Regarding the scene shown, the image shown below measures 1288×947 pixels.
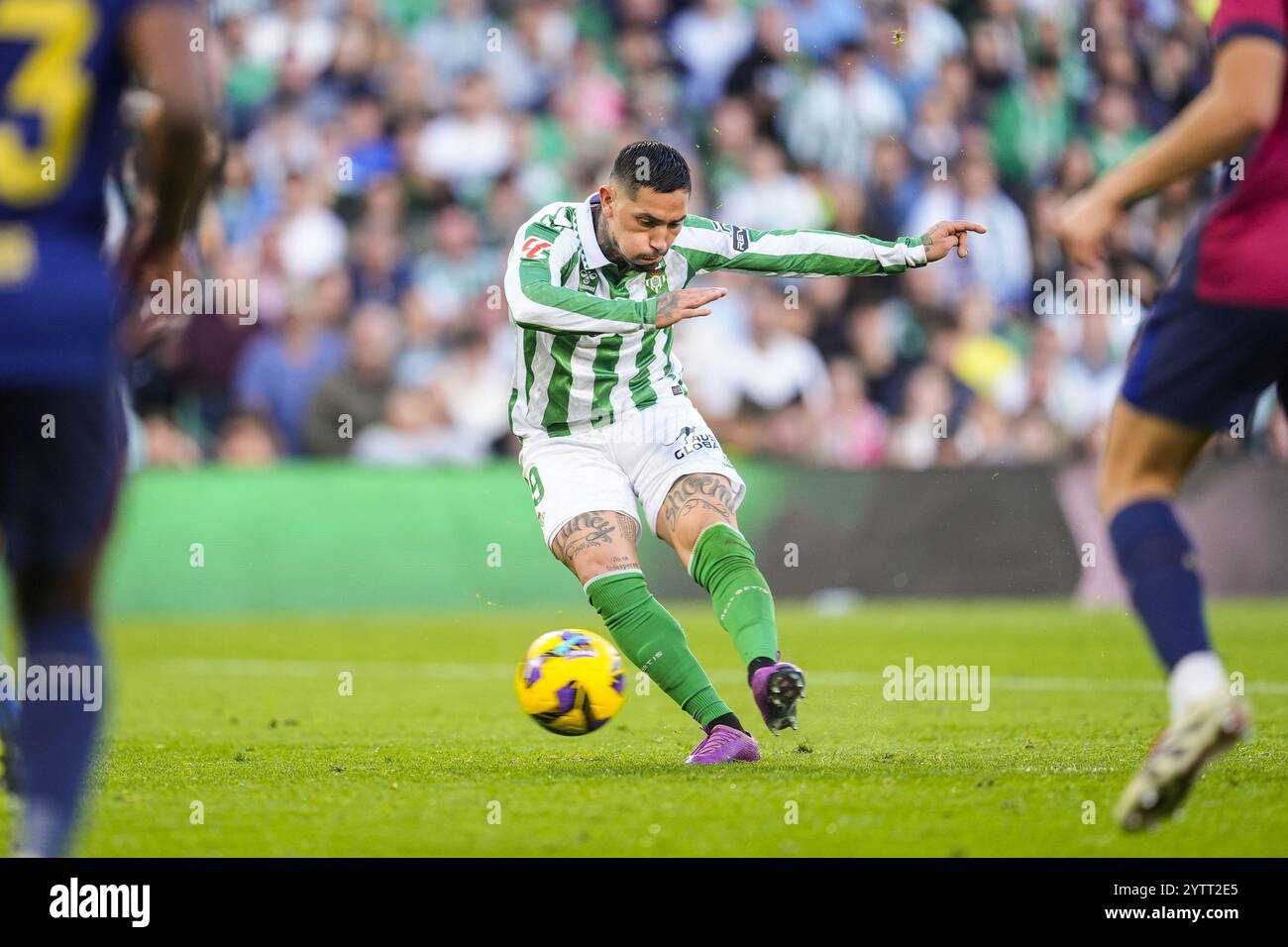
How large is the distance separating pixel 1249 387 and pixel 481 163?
40.5ft

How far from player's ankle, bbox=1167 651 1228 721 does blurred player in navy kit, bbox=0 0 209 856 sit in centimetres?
242

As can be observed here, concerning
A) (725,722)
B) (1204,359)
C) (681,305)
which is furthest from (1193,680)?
(725,722)

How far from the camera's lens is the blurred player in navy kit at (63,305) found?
349cm

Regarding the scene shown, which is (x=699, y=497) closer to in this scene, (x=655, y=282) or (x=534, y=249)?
(x=655, y=282)

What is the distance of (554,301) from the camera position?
21.1 ft

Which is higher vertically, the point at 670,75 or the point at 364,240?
the point at 670,75

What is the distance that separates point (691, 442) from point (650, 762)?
4.04ft

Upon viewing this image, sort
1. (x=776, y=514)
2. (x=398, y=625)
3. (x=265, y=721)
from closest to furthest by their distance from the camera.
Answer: (x=265, y=721) → (x=398, y=625) → (x=776, y=514)

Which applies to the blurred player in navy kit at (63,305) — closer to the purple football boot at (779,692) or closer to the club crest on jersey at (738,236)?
the purple football boot at (779,692)

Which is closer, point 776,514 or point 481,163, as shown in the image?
point 776,514

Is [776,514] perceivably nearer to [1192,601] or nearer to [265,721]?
[265,721]
